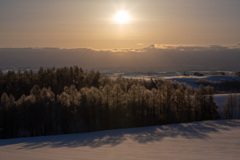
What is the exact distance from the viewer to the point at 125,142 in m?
30.0

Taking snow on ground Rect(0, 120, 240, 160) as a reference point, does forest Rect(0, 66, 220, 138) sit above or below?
above

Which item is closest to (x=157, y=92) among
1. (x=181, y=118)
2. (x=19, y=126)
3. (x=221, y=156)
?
(x=181, y=118)

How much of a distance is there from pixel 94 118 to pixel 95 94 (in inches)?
190

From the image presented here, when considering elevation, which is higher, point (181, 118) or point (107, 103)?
point (107, 103)

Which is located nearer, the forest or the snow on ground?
the snow on ground

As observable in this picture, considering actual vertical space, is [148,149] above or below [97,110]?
below

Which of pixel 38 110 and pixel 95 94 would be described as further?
pixel 95 94

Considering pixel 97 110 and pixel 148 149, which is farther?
pixel 97 110

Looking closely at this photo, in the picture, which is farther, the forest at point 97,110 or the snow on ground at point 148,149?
the forest at point 97,110

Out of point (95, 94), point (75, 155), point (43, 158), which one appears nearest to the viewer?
point (43, 158)

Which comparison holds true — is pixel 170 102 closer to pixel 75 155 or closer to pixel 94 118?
pixel 94 118

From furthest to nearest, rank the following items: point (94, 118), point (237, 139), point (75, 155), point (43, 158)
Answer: point (94, 118), point (237, 139), point (75, 155), point (43, 158)

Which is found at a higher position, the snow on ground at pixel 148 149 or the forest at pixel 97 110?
the forest at pixel 97 110

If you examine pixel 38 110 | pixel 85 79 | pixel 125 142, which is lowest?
pixel 125 142
